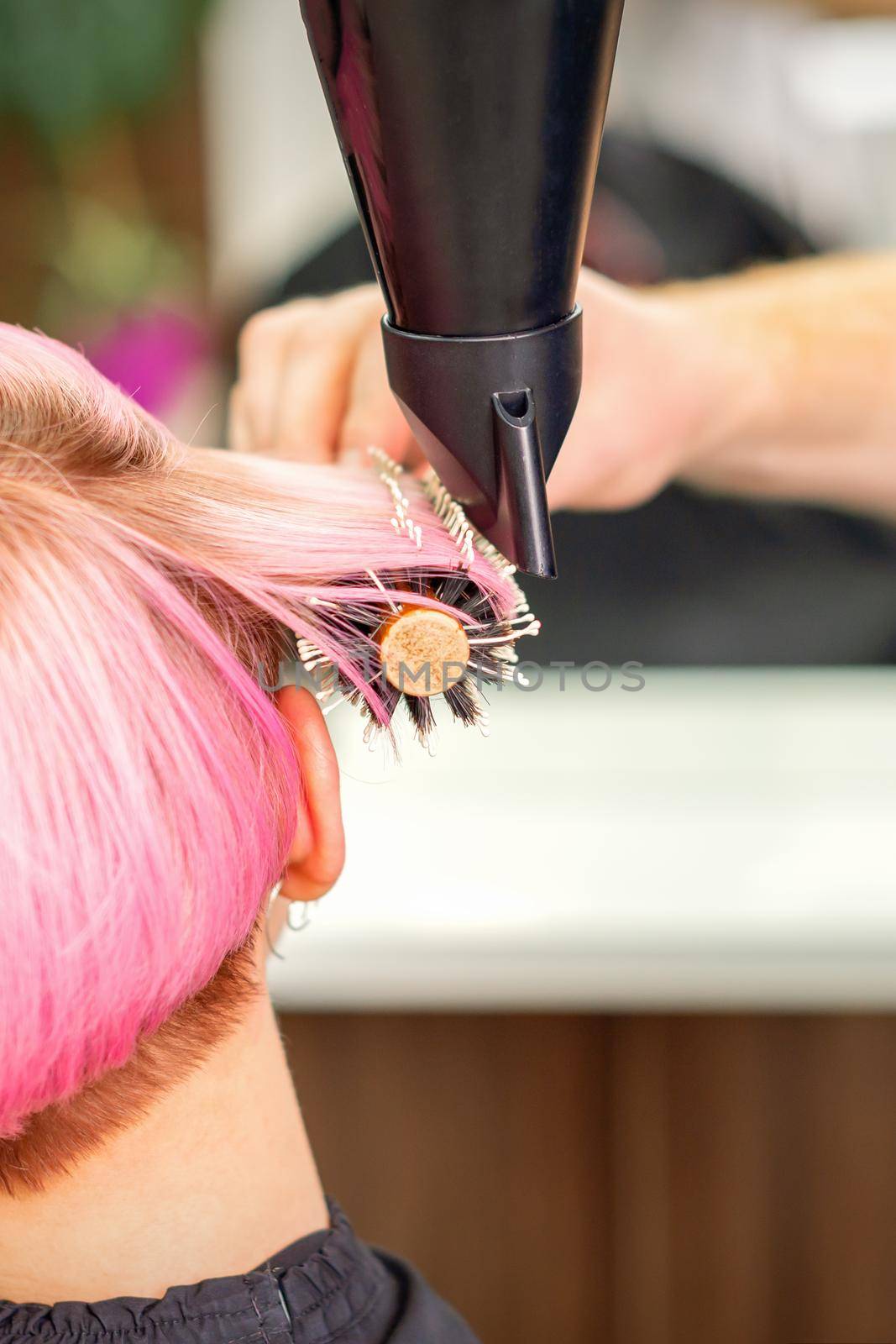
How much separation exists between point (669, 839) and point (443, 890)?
0.29 metres

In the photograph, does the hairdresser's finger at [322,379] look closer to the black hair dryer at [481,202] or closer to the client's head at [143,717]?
the client's head at [143,717]

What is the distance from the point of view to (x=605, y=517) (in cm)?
152

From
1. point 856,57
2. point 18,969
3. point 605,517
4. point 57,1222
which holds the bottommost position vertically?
point 605,517

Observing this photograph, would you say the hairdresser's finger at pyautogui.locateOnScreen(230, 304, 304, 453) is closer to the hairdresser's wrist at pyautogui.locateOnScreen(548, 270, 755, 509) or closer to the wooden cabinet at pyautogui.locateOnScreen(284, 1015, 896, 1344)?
the hairdresser's wrist at pyautogui.locateOnScreen(548, 270, 755, 509)

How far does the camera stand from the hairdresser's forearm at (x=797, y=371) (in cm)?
97

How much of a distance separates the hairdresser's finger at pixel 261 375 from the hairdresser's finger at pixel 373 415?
0.07m

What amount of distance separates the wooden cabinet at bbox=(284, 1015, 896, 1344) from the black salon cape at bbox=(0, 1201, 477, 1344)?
60 cm

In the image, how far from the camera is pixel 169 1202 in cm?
59

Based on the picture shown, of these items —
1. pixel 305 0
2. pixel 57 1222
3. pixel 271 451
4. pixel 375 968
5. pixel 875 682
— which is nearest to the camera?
pixel 305 0

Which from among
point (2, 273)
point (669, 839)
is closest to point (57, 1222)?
point (669, 839)

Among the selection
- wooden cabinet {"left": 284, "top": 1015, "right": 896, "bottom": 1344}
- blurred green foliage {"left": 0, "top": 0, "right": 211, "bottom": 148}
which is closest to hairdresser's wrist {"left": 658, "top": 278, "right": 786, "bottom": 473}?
wooden cabinet {"left": 284, "top": 1015, "right": 896, "bottom": 1344}

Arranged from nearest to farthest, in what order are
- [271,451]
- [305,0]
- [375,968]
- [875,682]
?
1. [305,0]
2. [271,451]
3. [375,968]
4. [875,682]

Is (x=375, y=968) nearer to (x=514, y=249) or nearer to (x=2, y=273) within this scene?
(x=514, y=249)

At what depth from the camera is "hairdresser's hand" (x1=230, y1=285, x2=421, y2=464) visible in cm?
72
